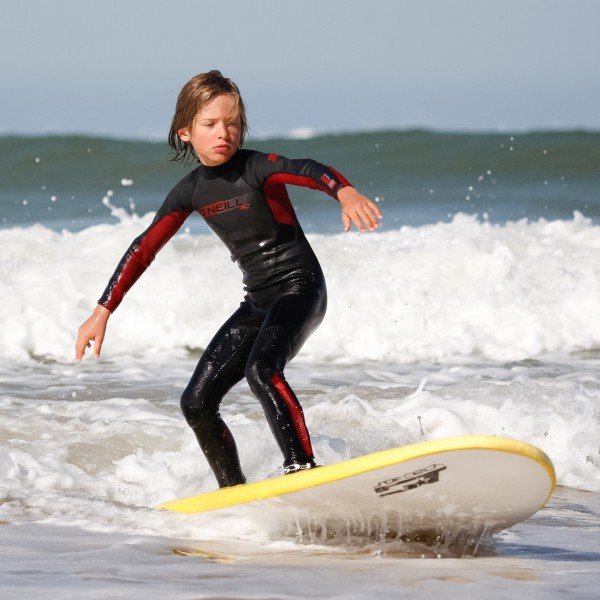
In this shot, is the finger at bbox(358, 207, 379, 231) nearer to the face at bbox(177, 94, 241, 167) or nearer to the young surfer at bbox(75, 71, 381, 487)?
the young surfer at bbox(75, 71, 381, 487)

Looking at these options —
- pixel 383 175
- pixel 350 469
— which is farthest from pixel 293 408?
pixel 383 175

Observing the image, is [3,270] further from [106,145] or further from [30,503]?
[106,145]

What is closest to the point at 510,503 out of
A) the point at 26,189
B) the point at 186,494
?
the point at 186,494

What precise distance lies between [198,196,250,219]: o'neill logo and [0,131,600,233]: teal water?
28.8ft

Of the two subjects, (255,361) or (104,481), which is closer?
(255,361)

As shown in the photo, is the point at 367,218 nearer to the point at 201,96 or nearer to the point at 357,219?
the point at 357,219

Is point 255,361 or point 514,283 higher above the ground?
point 514,283

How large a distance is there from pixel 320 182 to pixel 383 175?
46.1 feet

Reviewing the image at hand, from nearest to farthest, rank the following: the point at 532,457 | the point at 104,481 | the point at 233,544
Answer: the point at 532,457, the point at 233,544, the point at 104,481

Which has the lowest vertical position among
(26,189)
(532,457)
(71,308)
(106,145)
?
(532,457)

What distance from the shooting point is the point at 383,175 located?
59.7 feet

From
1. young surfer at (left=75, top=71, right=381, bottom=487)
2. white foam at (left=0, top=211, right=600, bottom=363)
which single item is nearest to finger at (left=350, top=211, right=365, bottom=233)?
young surfer at (left=75, top=71, right=381, bottom=487)

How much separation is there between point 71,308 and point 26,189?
7.73 m

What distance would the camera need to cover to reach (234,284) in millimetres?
10078
